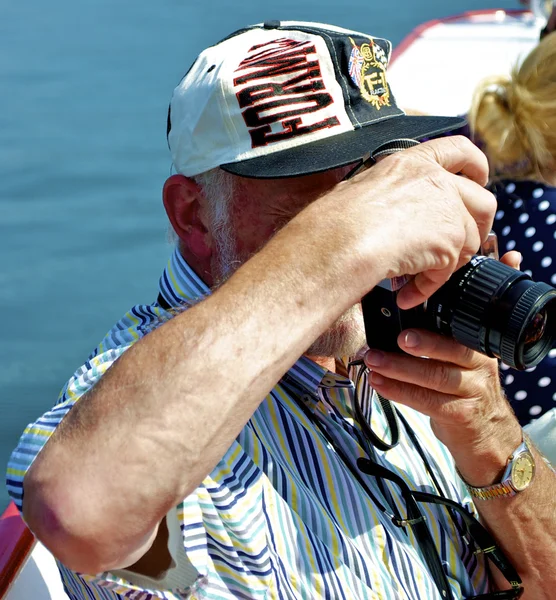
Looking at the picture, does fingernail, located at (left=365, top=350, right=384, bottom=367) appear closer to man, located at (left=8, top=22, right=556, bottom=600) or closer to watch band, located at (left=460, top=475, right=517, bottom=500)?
man, located at (left=8, top=22, right=556, bottom=600)

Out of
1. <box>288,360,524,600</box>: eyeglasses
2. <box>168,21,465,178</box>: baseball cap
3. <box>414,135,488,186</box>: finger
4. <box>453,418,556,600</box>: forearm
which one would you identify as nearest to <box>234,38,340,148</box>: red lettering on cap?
<box>168,21,465,178</box>: baseball cap

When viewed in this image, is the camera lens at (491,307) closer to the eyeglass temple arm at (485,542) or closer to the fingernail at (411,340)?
the fingernail at (411,340)

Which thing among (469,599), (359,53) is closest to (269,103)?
(359,53)

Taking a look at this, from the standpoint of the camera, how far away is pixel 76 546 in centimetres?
67

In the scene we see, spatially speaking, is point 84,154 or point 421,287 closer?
point 421,287

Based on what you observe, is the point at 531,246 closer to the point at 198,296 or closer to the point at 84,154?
the point at 198,296

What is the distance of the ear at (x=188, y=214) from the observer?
115 cm

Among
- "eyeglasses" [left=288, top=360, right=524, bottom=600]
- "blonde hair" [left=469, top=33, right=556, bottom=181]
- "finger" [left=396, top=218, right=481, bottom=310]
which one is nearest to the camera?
"finger" [left=396, top=218, right=481, bottom=310]

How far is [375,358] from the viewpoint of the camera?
97 cm

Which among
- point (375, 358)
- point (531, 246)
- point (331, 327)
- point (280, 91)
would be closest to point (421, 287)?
point (375, 358)

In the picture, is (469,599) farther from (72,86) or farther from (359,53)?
(72,86)

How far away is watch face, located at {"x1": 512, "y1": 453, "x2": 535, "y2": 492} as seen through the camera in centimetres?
110

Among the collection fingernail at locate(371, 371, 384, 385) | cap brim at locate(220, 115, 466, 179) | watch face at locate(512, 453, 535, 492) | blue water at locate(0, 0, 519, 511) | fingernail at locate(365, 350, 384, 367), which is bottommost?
blue water at locate(0, 0, 519, 511)

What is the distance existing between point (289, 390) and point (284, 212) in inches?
9.4
